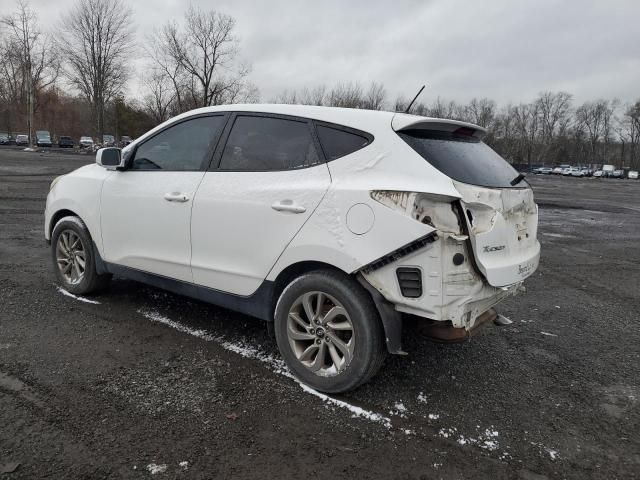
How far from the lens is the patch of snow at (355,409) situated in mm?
2778

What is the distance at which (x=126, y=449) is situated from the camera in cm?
240

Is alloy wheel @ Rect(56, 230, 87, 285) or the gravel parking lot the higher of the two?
alloy wheel @ Rect(56, 230, 87, 285)

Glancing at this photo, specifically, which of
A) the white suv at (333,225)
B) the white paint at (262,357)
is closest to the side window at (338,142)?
the white suv at (333,225)

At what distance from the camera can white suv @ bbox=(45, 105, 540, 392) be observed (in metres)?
2.63

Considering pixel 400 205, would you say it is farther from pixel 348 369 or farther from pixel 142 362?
pixel 142 362

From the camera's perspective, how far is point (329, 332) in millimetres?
2975

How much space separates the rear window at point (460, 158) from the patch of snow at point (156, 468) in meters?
2.21

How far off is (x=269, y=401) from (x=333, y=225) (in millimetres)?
1192

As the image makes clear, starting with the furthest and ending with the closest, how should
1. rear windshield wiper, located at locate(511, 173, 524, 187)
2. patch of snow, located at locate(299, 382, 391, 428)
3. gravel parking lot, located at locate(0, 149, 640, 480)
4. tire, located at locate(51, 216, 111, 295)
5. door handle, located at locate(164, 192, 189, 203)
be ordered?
tire, located at locate(51, 216, 111, 295) < door handle, located at locate(164, 192, 189, 203) < rear windshield wiper, located at locate(511, 173, 524, 187) < patch of snow, located at locate(299, 382, 391, 428) < gravel parking lot, located at locate(0, 149, 640, 480)

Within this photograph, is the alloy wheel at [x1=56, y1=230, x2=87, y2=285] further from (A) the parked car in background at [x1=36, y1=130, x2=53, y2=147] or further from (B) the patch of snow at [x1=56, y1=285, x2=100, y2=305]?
(A) the parked car in background at [x1=36, y1=130, x2=53, y2=147]

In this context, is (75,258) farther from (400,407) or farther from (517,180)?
(517,180)

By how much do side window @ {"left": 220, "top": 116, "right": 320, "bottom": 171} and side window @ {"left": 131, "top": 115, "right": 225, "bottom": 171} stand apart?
232mm

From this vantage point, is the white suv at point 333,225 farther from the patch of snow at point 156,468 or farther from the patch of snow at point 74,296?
the patch of snow at point 156,468

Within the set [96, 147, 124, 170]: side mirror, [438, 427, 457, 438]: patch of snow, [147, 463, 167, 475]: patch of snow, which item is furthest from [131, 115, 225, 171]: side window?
[438, 427, 457, 438]: patch of snow
